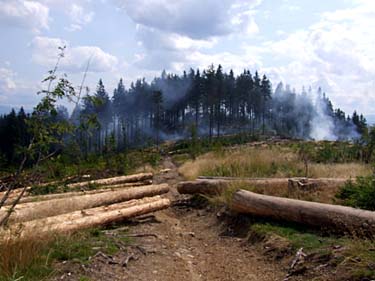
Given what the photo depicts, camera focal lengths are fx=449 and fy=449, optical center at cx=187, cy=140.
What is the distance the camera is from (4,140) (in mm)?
48500

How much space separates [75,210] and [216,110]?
69.9 m

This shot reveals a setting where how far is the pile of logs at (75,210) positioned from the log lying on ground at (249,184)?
0.86 metres

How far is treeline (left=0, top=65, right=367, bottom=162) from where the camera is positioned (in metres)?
76.4

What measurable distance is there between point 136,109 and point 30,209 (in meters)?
81.5

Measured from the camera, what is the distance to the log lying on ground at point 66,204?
6.83m

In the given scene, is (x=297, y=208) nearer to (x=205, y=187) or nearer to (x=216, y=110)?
(x=205, y=187)

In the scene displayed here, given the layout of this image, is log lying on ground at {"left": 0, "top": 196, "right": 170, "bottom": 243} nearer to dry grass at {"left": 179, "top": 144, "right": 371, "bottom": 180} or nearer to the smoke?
dry grass at {"left": 179, "top": 144, "right": 371, "bottom": 180}

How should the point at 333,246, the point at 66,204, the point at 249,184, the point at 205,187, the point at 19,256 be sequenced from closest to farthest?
the point at 19,256
the point at 333,246
the point at 66,204
the point at 249,184
the point at 205,187

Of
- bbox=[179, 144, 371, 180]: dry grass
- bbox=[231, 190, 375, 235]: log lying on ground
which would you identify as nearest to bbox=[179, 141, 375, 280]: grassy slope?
bbox=[179, 144, 371, 180]: dry grass

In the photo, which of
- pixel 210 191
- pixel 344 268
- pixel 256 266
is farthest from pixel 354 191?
pixel 210 191

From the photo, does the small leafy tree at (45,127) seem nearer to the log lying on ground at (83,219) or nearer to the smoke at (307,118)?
the log lying on ground at (83,219)

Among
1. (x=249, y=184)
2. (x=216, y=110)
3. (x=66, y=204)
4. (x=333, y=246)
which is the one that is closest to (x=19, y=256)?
(x=66, y=204)

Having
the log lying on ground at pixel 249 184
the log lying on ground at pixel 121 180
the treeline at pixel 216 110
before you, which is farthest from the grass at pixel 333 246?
the treeline at pixel 216 110

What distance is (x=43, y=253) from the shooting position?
5.27 meters
